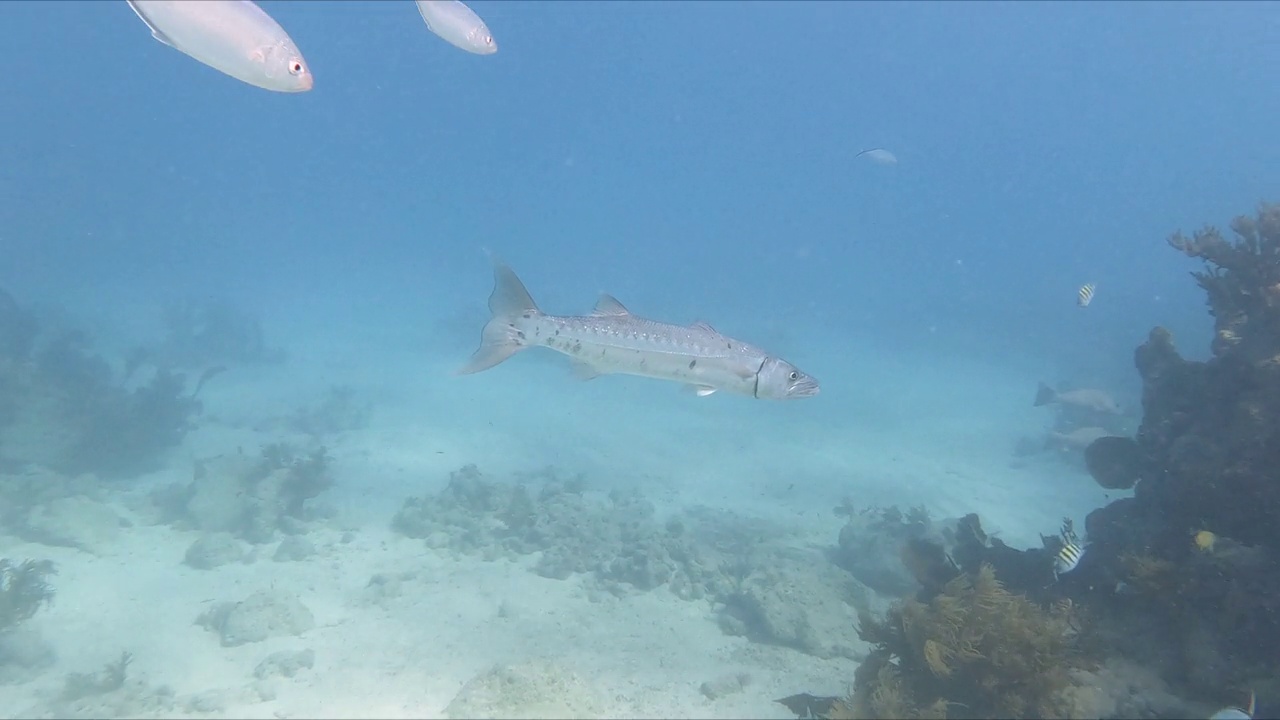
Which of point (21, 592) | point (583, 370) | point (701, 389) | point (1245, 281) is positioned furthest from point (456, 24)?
point (1245, 281)

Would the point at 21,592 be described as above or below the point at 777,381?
below

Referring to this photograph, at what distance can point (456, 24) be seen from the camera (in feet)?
19.0

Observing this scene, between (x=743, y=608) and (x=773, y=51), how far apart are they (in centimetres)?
13322

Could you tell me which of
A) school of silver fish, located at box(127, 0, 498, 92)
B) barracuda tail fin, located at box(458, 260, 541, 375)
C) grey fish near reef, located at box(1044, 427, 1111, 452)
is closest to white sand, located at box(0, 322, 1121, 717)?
grey fish near reef, located at box(1044, 427, 1111, 452)

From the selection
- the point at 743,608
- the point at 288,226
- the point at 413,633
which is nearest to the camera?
the point at 413,633

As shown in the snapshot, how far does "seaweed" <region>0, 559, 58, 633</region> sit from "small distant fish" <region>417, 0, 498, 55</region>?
8.62 metres

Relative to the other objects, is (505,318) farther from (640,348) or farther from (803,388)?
(803,388)

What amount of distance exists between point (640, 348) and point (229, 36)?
310 centimetres

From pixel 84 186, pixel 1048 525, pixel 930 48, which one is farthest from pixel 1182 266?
pixel 84 186

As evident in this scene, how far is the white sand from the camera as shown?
6.29 meters

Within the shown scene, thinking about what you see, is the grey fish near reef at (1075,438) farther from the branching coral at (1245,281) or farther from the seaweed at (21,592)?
the seaweed at (21,592)

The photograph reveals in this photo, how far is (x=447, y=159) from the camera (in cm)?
17075

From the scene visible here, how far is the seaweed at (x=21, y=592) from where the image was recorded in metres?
7.35

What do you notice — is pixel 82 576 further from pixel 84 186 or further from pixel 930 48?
pixel 930 48
